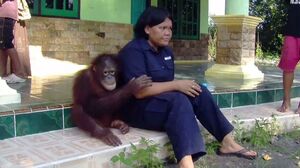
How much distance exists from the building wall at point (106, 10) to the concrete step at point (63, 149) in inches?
196

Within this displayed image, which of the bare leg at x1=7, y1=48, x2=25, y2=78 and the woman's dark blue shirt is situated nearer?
the woman's dark blue shirt

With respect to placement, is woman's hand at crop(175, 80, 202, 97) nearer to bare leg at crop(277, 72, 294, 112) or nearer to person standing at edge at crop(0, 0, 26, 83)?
bare leg at crop(277, 72, 294, 112)

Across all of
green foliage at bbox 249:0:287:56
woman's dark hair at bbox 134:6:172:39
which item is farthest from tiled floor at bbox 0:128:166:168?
green foliage at bbox 249:0:287:56

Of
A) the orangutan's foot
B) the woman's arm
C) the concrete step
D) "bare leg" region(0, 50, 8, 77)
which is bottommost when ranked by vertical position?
the concrete step

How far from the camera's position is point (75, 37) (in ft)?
24.6

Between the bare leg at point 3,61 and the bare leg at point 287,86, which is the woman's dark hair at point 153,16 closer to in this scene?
the bare leg at point 287,86

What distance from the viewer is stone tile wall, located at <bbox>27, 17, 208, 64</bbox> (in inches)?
273

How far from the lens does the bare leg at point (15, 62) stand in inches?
180

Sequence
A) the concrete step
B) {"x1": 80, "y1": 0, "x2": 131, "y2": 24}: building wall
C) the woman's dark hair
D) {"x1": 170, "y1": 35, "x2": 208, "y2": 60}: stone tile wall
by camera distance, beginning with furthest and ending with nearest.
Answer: {"x1": 170, "y1": 35, "x2": 208, "y2": 60}: stone tile wall, {"x1": 80, "y1": 0, "x2": 131, "y2": 24}: building wall, the woman's dark hair, the concrete step

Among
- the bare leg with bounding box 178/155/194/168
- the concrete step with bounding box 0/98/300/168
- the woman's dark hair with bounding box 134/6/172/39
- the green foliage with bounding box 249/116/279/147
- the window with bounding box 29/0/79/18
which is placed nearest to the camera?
the concrete step with bounding box 0/98/300/168

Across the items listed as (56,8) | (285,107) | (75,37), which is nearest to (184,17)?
(75,37)

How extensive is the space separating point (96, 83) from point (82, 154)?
1.83 feet

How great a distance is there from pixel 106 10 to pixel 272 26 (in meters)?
9.41

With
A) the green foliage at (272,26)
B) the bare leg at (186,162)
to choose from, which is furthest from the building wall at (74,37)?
the green foliage at (272,26)
